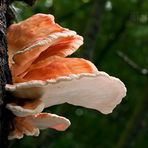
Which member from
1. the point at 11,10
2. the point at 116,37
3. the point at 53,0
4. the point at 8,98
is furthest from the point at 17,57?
the point at 116,37

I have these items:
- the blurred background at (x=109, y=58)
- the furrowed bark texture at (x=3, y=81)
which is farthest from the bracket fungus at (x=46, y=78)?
the blurred background at (x=109, y=58)

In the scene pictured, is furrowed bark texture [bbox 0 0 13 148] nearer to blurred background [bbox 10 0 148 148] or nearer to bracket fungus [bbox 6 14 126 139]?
bracket fungus [bbox 6 14 126 139]

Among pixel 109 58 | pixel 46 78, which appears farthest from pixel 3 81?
pixel 109 58

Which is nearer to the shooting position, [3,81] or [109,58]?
[3,81]

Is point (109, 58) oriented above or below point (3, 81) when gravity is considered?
below

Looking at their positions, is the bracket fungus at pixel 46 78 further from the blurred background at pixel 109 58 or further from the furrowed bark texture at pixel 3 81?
the blurred background at pixel 109 58

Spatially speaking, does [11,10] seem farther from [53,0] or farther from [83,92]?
[53,0]

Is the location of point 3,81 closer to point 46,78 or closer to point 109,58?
point 46,78

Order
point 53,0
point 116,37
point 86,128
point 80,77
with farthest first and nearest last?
point 86,128
point 116,37
point 53,0
point 80,77
